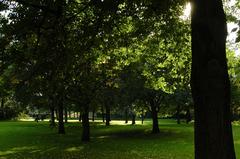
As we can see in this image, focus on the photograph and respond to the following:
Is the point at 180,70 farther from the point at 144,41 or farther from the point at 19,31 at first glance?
the point at 19,31

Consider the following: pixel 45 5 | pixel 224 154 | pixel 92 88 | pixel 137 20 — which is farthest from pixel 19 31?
pixel 92 88

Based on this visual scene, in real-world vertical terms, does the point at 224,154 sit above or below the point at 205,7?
below

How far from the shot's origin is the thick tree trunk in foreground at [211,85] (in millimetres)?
9367

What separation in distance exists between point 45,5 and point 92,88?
2027 cm

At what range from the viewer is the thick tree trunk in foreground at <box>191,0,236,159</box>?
937 cm

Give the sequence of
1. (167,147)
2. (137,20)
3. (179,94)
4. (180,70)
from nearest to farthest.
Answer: (137,20), (180,70), (167,147), (179,94)

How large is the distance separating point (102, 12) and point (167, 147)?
1730cm

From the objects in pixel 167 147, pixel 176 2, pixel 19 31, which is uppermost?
pixel 176 2

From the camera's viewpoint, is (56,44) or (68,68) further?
(68,68)

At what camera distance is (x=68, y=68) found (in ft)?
49.0

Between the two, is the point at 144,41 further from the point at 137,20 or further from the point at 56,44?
the point at 56,44

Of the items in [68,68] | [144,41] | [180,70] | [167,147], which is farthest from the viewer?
[167,147]

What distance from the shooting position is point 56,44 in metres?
13.9

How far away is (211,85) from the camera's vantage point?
9.42 meters
